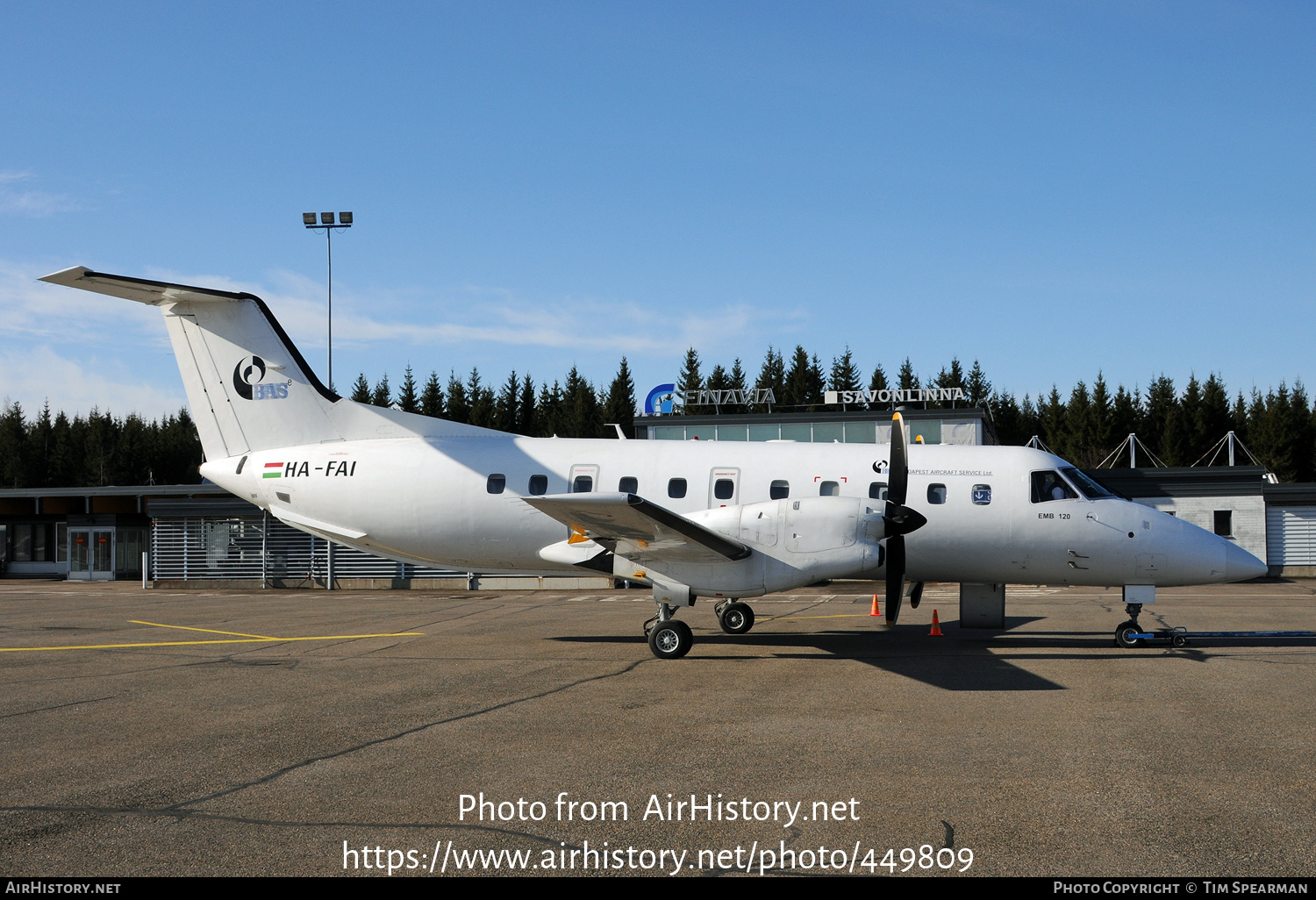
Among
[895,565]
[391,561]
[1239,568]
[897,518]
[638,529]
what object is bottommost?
[391,561]

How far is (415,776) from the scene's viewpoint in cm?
731

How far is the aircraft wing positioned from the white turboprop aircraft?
2.1 inches

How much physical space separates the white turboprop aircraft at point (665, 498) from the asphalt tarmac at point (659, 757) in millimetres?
1375

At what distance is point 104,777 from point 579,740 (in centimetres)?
393

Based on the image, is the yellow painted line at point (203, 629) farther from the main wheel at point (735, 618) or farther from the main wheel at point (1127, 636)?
the main wheel at point (1127, 636)

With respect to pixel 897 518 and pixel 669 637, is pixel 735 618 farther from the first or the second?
pixel 897 518

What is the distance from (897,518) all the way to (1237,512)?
103 ft

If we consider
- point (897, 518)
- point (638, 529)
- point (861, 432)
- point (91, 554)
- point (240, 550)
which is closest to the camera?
point (638, 529)

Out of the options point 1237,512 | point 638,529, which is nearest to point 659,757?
point 638,529

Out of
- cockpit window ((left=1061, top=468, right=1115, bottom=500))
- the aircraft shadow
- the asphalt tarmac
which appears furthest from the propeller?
cockpit window ((left=1061, top=468, right=1115, bottom=500))

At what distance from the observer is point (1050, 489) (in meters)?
15.4

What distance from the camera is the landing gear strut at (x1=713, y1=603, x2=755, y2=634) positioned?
17109 mm

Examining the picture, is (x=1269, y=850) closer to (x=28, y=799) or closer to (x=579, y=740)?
(x=579, y=740)
